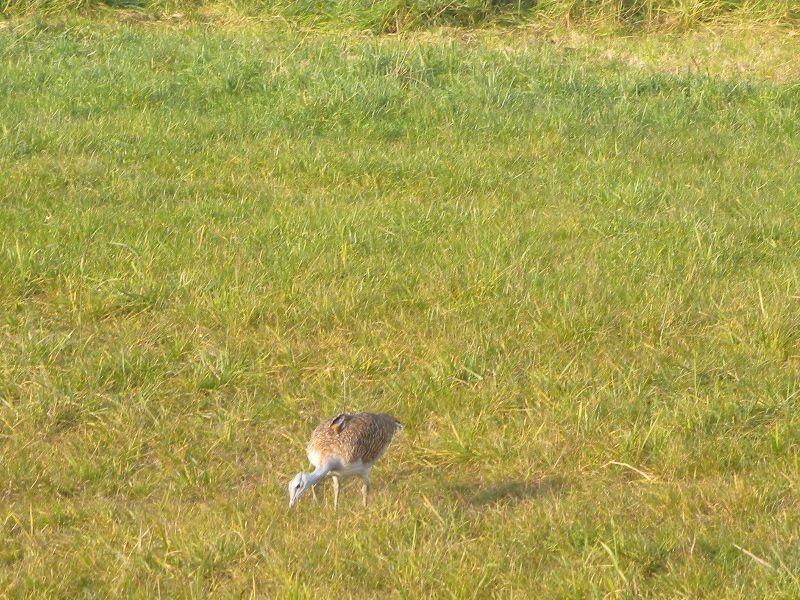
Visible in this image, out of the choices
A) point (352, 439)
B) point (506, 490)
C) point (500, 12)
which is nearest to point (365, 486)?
point (352, 439)

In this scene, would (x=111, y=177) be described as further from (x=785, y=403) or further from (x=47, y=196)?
(x=785, y=403)

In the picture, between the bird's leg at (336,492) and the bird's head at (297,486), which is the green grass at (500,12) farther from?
the bird's head at (297,486)

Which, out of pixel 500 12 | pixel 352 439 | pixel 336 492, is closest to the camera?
pixel 352 439

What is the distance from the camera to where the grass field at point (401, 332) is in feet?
12.5

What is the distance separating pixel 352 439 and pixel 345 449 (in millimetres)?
50

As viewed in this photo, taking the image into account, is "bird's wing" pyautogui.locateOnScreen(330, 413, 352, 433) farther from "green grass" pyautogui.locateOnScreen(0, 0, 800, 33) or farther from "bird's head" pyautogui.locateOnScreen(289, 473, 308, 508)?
"green grass" pyautogui.locateOnScreen(0, 0, 800, 33)

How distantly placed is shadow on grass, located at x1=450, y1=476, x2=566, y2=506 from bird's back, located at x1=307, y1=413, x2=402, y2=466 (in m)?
0.39

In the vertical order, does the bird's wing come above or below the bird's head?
above

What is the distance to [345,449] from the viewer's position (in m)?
3.89

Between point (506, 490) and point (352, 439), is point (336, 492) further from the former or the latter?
point (506, 490)

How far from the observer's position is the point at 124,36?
11.3 metres

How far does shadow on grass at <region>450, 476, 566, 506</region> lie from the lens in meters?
4.26

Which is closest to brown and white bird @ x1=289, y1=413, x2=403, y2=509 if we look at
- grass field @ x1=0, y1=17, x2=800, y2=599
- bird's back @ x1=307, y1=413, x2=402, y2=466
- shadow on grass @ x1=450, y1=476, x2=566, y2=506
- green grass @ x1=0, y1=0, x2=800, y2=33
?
bird's back @ x1=307, y1=413, x2=402, y2=466

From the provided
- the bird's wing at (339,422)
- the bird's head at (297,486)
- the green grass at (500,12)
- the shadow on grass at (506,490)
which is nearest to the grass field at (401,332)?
the shadow on grass at (506,490)
